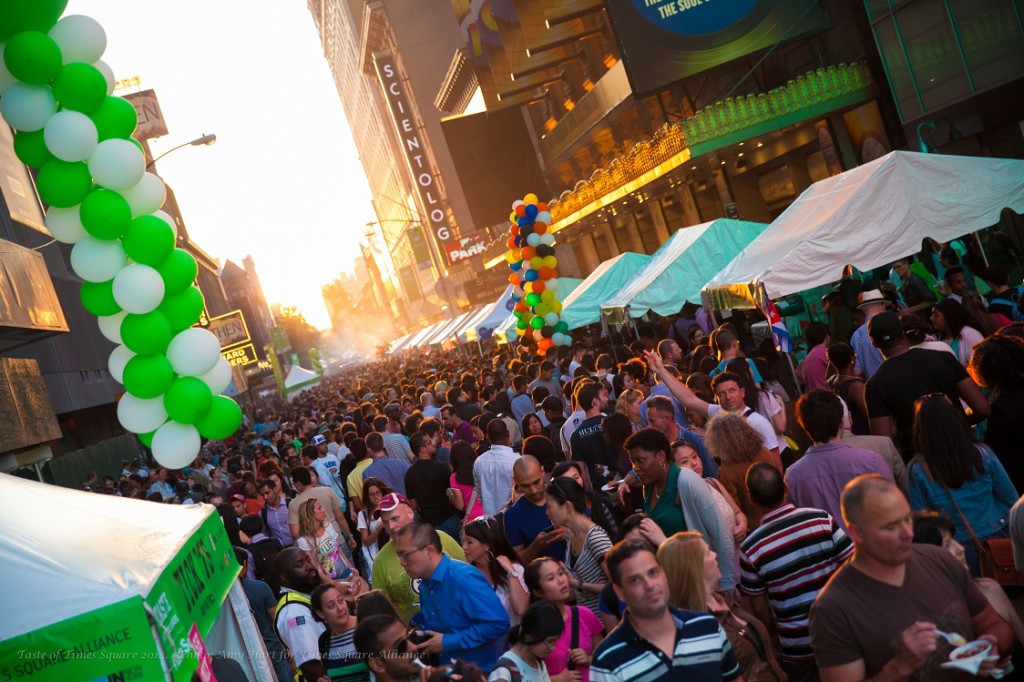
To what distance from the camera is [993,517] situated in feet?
14.9

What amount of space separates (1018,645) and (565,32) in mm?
33590

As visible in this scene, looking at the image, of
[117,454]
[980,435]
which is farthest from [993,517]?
[117,454]

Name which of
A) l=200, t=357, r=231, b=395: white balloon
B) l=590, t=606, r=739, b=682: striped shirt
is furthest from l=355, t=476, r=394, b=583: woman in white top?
l=590, t=606, r=739, b=682: striped shirt

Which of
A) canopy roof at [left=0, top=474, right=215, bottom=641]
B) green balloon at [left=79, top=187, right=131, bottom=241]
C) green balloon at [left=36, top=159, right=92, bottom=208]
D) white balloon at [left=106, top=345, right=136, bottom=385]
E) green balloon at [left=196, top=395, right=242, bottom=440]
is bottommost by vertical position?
canopy roof at [left=0, top=474, right=215, bottom=641]

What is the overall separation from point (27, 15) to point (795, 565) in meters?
5.77

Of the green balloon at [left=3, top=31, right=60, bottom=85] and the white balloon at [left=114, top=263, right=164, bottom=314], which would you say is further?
the white balloon at [left=114, top=263, right=164, bottom=314]

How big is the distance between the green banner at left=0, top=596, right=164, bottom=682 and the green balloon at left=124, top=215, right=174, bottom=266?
378 centimetres

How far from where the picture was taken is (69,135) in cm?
628

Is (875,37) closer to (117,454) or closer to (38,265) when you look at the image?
→ (38,265)

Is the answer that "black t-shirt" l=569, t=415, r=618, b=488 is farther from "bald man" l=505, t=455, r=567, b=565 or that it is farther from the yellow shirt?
the yellow shirt

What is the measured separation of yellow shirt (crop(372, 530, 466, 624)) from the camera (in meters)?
5.98

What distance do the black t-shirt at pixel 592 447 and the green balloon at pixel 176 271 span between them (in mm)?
3357

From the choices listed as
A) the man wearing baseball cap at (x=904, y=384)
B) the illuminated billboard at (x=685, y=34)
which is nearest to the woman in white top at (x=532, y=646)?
the man wearing baseball cap at (x=904, y=384)

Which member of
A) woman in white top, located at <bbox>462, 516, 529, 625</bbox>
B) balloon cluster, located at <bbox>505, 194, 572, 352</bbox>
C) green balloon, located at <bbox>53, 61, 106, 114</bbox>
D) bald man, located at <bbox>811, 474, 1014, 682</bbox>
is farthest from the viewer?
balloon cluster, located at <bbox>505, 194, 572, 352</bbox>
